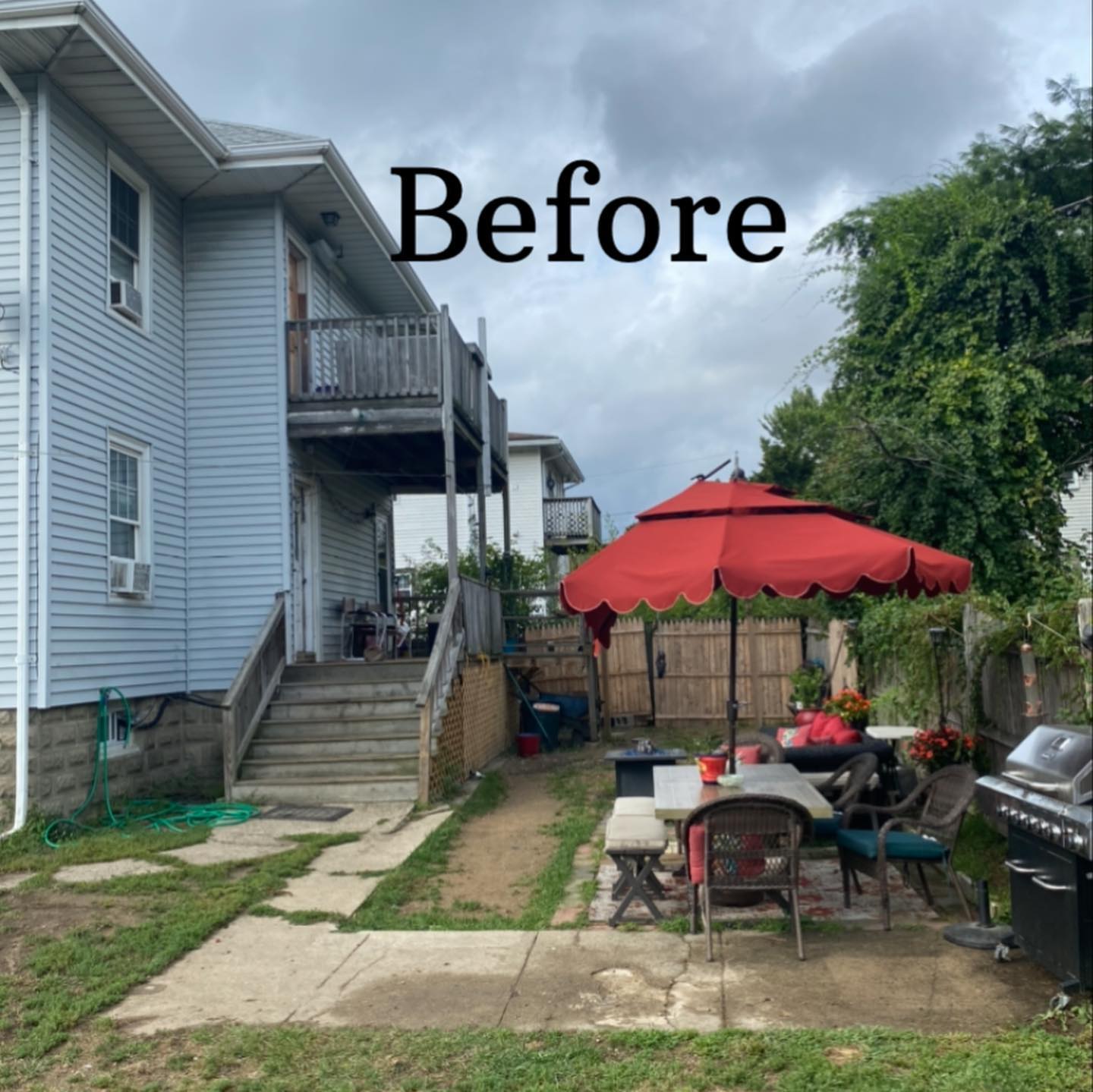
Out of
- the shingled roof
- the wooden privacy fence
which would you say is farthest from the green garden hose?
the wooden privacy fence

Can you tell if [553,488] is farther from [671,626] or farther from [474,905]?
[474,905]

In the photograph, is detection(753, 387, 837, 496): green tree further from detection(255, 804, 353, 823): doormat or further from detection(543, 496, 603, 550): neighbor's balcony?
detection(255, 804, 353, 823): doormat

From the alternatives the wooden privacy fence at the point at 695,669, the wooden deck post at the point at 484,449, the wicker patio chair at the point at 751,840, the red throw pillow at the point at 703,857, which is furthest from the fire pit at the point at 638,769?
the wooden privacy fence at the point at 695,669

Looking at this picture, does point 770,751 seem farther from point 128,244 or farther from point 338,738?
point 128,244

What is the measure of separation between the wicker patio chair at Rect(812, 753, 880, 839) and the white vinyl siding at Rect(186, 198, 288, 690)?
7.10m

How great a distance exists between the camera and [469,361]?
15.4m

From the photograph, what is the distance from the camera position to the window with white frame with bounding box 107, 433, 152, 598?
11.4 metres

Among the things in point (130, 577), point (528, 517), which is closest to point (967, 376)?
point (130, 577)

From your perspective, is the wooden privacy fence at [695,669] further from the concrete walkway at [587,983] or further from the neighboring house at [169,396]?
the concrete walkway at [587,983]

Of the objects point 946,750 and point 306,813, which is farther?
point 306,813

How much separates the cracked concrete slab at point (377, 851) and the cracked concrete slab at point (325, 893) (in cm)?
26

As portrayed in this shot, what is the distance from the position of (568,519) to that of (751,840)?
88.6ft

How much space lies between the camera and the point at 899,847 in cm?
636

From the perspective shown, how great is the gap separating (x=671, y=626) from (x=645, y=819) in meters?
11.3
